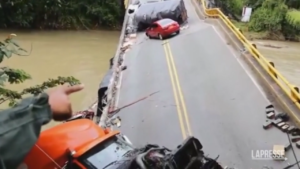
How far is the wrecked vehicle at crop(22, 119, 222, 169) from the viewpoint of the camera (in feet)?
20.5

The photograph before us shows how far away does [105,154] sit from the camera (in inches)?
282

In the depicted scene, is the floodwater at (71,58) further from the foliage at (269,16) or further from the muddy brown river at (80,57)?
the foliage at (269,16)

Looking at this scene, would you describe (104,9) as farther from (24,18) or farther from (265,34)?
(265,34)

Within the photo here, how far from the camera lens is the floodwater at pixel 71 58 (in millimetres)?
20263

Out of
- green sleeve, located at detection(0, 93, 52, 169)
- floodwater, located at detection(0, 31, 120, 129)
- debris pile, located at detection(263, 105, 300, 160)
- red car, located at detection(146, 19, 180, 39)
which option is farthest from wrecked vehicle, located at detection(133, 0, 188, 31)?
green sleeve, located at detection(0, 93, 52, 169)

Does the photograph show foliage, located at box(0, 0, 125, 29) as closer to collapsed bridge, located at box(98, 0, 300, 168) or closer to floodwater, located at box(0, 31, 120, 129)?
floodwater, located at box(0, 31, 120, 129)

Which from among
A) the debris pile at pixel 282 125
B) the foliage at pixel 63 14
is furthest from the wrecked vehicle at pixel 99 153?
the foliage at pixel 63 14

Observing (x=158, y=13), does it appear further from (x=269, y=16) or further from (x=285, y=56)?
(x=269, y=16)

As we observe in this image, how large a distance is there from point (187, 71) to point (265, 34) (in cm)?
1502

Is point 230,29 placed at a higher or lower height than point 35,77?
higher

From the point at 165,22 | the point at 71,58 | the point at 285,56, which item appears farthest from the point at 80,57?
the point at 285,56

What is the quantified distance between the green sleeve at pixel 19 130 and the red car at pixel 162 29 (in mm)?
18759

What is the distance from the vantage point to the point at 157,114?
12.0 m

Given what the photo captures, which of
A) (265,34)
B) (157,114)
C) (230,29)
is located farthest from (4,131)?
(265,34)
